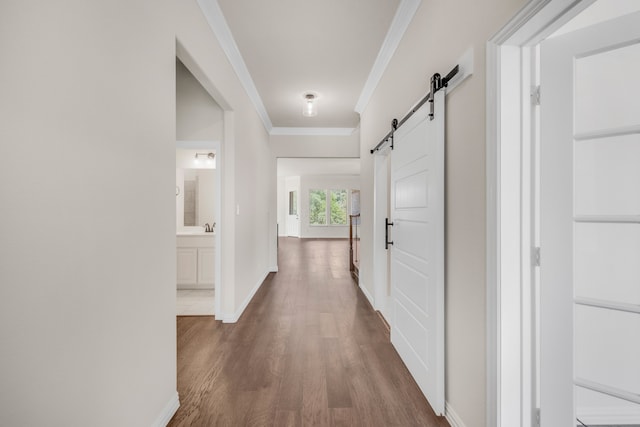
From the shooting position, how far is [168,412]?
175cm

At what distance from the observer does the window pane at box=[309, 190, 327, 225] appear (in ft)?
41.2

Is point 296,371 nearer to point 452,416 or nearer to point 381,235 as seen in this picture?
point 452,416

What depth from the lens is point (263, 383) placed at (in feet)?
6.98

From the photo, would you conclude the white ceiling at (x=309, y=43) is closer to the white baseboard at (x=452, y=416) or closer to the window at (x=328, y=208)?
the white baseboard at (x=452, y=416)

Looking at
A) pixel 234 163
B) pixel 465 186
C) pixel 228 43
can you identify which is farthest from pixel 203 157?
pixel 465 186

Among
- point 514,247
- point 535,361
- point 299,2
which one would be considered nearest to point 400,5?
point 299,2

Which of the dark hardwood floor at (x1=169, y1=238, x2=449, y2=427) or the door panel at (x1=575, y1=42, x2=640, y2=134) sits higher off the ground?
the door panel at (x1=575, y1=42, x2=640, y2=134)

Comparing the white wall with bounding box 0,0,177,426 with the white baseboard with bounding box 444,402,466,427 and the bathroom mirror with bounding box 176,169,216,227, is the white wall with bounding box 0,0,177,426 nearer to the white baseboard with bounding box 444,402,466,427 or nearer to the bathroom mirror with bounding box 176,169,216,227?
the white baseboard with bounding box 444,402,466,427

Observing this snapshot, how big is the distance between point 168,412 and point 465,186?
2.05 m

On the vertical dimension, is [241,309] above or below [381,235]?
below

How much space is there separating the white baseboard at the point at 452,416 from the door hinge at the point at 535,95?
159cm

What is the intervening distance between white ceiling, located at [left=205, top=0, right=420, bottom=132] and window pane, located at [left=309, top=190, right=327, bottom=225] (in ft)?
26.5

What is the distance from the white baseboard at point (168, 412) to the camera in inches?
65.1

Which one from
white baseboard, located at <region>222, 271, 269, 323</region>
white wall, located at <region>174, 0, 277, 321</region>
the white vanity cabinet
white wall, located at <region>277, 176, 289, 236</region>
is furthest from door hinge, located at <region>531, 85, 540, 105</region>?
white wall, located at <region>277, 176, 289, 236</region>
